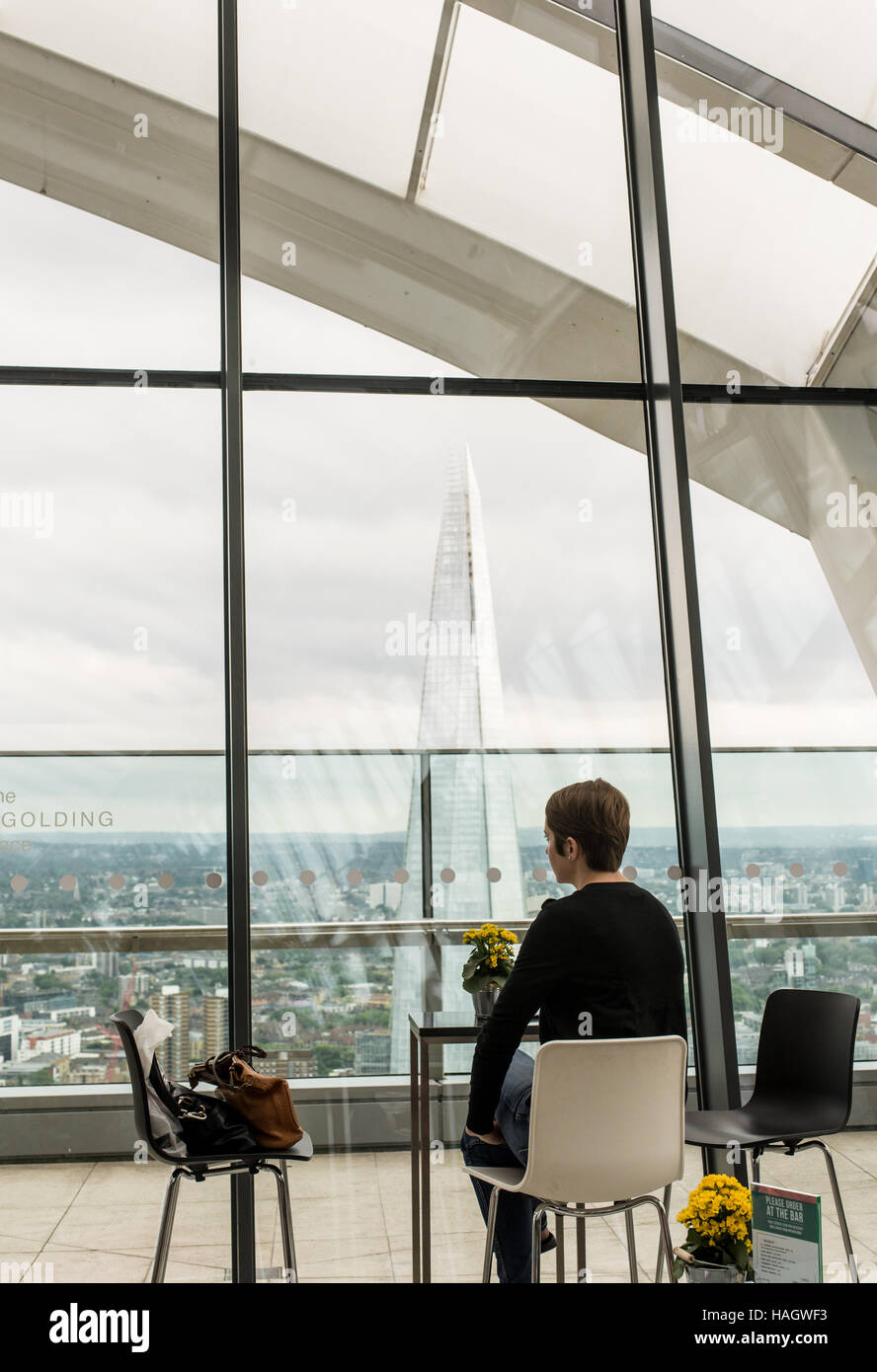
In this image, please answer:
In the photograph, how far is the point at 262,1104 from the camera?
2.42 metres

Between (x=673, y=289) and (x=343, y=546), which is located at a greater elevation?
(x=673, y=289)

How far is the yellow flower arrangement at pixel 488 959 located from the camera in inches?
112

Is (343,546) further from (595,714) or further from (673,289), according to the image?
(673,289)

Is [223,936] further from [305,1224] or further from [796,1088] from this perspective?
[796,1088]

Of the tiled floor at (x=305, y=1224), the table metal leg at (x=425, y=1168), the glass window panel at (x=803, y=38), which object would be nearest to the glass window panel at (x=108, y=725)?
the tiled floor at (x=305, y=1224)

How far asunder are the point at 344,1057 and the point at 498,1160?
0.94 metres

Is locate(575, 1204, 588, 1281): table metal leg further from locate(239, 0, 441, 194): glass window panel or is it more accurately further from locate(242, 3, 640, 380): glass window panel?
locate(239, 0, 441, 194): glass window panel

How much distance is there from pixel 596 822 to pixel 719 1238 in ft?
2.92

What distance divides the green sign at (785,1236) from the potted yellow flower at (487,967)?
102cm

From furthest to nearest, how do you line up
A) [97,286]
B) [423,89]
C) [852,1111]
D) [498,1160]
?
1. [423,89]
2. [97,286]
3. [852,1111]
4. [498,1160]

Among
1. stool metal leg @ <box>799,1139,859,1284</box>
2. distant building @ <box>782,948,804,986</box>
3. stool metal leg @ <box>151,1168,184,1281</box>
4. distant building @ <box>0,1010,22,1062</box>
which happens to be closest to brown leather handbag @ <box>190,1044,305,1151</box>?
stool metal leg @ <box>151,1168,184,1281</box>

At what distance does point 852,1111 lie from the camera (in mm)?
3318

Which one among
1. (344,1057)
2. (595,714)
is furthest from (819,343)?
(344,1057)

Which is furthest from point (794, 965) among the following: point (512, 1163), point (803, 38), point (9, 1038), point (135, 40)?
point (135, 40)
